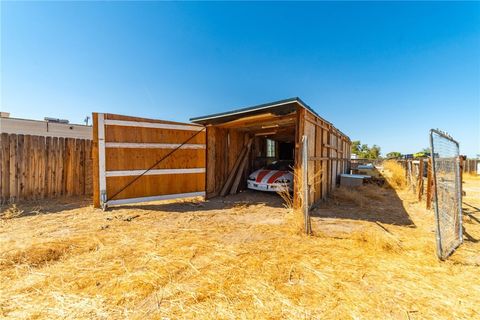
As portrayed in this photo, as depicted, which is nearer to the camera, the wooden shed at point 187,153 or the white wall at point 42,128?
the wooden shed at point 187,153

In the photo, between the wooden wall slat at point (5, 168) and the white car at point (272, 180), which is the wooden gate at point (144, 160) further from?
the wooden wall slat at point (5, 168)

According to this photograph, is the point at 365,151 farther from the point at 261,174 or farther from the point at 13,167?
the point at 13,167

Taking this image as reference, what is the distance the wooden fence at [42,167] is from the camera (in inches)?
201

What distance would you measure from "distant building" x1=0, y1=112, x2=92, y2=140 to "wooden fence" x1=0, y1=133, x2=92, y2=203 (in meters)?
5.81

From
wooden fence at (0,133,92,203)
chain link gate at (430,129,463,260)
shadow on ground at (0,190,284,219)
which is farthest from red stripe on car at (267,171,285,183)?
wooden fence at (0,133,92,203)

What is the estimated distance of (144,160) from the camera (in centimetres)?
550

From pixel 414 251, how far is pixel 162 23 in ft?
31.7

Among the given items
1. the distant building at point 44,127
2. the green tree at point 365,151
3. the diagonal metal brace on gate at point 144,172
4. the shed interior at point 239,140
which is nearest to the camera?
the diagonal metal brace on gate at point 144,172

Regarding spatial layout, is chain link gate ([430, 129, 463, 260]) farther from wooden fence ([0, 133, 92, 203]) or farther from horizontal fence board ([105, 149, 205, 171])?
wooden fence ([0, 133, 92, 203])

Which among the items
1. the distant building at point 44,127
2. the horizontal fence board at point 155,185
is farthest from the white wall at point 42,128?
the horizontal fence board at point 155,185

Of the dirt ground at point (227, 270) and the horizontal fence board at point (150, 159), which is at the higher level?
the horizontal fence board at point (150, 159)

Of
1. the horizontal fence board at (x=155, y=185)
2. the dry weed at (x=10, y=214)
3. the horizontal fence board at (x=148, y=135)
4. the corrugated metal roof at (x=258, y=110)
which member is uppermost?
the corrugated metal roof at (x=258, y=110)

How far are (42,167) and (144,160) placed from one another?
3.06 m

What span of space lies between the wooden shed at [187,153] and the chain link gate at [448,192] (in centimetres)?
203
